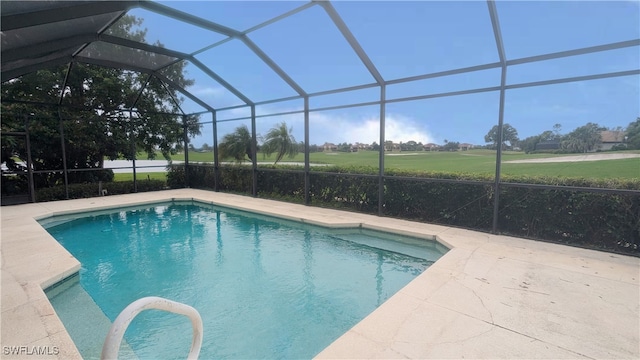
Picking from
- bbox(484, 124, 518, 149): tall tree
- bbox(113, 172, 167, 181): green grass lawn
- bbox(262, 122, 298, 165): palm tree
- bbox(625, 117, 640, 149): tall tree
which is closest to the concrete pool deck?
bbox(625, 117, 640, 149): tall tree

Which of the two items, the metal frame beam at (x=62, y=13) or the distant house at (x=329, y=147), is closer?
the metal frame beam at (x=62, y=13)

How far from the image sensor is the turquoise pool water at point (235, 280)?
9.62ft

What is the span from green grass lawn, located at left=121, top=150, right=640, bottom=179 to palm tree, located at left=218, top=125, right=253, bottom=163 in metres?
0.72

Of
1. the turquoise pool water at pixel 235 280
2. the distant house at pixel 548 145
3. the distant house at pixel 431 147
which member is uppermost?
the distant house at pixel 431 147

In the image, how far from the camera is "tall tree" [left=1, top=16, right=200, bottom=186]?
29.8 ft

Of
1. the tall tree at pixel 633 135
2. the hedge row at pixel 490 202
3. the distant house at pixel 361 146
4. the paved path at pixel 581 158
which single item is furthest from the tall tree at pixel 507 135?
the distant house at pixel 361 146

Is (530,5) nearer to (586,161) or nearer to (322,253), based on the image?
(586,161)

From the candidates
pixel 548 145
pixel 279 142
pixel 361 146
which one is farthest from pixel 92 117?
pixel 548 145

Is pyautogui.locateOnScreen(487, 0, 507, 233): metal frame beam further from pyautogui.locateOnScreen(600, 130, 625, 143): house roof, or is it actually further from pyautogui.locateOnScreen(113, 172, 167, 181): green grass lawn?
pyautogui.locateOnScreen(113, 172, 167, 181): green grass lawn

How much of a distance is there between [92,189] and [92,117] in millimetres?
2477

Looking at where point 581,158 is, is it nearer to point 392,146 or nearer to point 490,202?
point 490,202

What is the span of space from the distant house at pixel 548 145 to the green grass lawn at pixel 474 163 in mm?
132

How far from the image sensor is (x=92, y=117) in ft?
33.5

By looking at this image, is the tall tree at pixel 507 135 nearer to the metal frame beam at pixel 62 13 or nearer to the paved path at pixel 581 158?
the paved path at pixel 581 158
